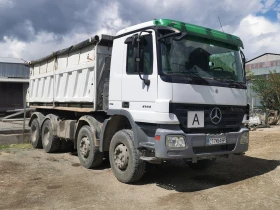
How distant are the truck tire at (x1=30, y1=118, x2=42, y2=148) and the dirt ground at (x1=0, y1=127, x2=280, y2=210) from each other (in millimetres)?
1787

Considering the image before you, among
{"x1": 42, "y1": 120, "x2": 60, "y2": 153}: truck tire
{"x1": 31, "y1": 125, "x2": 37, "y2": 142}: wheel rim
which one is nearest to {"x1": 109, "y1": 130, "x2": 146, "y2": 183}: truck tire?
{"x1": 42, "y1": 120, "x2": 60, "y2": 153}: truck tire

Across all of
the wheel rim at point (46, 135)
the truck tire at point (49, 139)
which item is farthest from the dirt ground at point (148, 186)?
the wheel rim at point (46, 135)

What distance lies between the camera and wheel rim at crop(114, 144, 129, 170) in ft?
19.5

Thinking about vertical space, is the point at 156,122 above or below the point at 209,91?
below

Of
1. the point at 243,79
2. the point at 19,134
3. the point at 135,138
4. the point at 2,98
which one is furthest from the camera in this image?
the point at 2,98

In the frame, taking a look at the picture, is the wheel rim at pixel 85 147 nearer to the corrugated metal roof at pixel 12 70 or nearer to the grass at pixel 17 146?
the grass at pixel 17 146

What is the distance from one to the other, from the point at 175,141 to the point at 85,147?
9.51 ft

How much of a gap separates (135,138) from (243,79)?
7.87ft

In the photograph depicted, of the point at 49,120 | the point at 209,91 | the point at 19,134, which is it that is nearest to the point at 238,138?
the point at 209,91

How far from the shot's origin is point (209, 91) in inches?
218

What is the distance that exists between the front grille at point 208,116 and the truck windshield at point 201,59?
1.65 ft

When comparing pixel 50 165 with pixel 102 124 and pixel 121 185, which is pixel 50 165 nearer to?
pixel 102 124

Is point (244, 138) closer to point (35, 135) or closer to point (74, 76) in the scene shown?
point (74, 76)

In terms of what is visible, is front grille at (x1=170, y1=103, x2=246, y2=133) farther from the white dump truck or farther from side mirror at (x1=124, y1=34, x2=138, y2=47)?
side mirror at (x1=124, y1=34, x2=138, y2=47)
